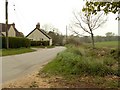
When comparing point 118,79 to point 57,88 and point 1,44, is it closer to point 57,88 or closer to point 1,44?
point 57,88

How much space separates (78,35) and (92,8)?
4235cm

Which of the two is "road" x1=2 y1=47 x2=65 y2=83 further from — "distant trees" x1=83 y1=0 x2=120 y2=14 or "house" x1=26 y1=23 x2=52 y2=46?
"house" x1=26 y1=23 x2=52 y2=46

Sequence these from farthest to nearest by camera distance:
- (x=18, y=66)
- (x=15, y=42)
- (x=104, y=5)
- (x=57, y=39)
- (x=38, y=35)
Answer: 1. (x=57, y=39)
2. (x=38, y=35)
3. (x=15, y=42)
4. (x=18, y=66)
5. (x=104, y=5)

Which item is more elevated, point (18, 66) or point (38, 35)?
point (38, 35)

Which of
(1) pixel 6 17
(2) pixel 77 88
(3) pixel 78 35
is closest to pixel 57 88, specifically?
(2) pixel 77 88

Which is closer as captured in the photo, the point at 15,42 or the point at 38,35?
the point at 15,42

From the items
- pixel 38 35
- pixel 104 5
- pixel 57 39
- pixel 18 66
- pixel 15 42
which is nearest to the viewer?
pixel 104 5

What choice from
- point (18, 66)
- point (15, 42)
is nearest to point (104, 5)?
point (18, 66)

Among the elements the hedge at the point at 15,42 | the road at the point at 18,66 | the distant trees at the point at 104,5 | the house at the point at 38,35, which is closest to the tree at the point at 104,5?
the distant trees at the point at 104,5

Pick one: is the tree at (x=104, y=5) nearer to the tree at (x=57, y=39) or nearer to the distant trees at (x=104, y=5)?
the distant trees at (x=104, y=5)

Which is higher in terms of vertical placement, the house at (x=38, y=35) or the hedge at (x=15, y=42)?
the house at (x=38, y=35)

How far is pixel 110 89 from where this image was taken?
29.2ft

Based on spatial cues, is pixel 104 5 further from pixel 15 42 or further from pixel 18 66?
pixel 15 42

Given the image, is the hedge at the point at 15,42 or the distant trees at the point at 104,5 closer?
the distant trees at the point at 104,5
